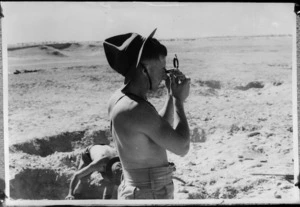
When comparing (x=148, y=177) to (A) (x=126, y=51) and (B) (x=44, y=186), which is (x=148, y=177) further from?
(B) (x=44, y=186)

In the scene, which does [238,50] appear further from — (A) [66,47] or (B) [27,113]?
(B) [27,113]

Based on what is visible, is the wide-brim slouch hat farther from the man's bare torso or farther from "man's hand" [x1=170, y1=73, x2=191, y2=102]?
"man's hand" [x1=170, y1=73, x2=191, y2=102]

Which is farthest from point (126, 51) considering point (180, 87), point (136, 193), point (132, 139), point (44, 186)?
point (44, 186)

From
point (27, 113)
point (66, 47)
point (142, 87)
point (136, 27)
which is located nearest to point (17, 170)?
Result: point (27, 113)

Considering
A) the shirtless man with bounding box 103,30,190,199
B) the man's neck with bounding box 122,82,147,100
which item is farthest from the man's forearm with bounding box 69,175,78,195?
the man's neck with bounding box 122,82,147,100

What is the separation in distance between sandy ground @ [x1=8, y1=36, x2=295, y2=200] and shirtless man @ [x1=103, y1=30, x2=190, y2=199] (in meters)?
1.49

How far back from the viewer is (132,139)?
337 centimetres

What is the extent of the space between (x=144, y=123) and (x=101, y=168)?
4.51 ft

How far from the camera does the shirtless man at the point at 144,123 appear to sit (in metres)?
3.30

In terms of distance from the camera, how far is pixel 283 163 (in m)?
4.80

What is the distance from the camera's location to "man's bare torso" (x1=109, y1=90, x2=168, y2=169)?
3.31 meters

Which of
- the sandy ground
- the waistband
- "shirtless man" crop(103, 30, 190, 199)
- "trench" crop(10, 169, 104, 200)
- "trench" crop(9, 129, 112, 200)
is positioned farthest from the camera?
"trench" crop(9, 129, 112, 200)

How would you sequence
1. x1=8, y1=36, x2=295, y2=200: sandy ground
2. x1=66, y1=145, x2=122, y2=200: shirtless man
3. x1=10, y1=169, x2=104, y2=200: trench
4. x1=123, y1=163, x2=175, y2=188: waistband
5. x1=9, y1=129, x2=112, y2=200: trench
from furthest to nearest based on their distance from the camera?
x1=9, y1=129, x2=112, y2=200: trench, x1=8, y1=36, x2=295, y2=200: sandy ground, x1=10, y1=169, x2=104, y2=200: trench, x1=66, y1=145, x2=122, y2=200: shirtless man, x1=123, y1=163, x2=175, y2=188: waistband

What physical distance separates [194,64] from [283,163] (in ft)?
5.82
